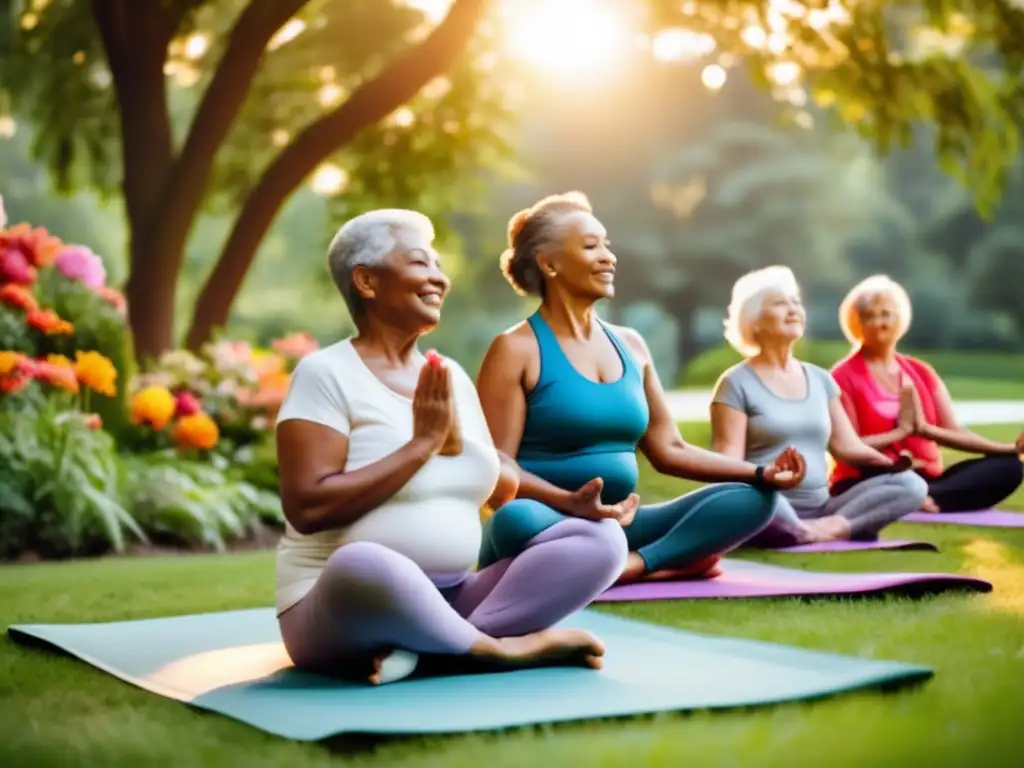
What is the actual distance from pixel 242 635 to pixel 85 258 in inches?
195

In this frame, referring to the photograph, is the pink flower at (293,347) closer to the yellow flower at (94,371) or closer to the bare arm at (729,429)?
the yellow flower at (94,371)

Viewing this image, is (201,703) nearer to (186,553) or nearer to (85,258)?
(186,553)

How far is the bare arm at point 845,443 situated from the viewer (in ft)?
25.9

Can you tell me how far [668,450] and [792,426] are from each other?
→ 2.15 metres

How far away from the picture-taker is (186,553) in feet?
28.5

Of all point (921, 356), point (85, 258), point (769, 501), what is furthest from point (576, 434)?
point (921, 356)

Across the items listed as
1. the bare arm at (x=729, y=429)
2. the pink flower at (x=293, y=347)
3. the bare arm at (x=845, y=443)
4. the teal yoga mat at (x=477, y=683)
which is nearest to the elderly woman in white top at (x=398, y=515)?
the teal yoga mat at (x=477, y=683)

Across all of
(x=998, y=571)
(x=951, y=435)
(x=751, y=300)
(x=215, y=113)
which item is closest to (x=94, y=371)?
(x=215, y=113)

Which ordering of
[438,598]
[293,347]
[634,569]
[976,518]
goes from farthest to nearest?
1. [293,347]
2. [976,518]
3. [634,569]
4. [438,598]

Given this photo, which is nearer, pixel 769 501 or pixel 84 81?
pixel 769 501

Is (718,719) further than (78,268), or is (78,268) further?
(78,268)

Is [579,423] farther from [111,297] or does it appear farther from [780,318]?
[111,297]

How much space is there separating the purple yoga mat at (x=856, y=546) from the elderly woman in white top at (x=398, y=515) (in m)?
3.28

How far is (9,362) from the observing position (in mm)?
8492
